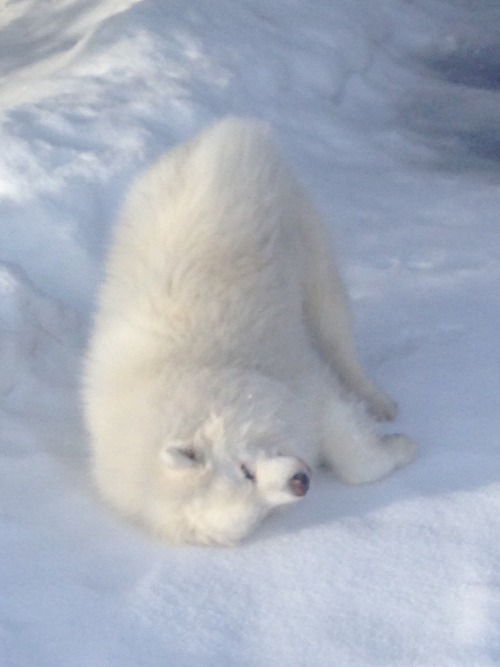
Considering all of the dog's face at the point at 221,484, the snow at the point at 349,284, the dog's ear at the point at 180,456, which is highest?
the dog's ear at the point at 180,456

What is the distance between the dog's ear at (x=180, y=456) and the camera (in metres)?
3.42

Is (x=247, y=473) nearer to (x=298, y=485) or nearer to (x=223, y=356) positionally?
(x=298, y=485)

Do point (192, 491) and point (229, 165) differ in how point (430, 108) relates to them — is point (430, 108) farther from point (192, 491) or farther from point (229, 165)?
point (192, 491)

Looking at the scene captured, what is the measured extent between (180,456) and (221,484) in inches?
6.2

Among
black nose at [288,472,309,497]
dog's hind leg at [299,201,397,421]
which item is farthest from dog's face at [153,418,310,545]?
dog's hind leg at [299,201,397,421]

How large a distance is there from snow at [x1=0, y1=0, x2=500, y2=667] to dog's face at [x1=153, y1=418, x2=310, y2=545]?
0.08m

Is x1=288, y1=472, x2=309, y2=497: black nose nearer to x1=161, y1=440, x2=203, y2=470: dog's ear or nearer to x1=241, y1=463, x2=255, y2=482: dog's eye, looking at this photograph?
x1=241, y1=463, x2=255, y2=482: dog's eye

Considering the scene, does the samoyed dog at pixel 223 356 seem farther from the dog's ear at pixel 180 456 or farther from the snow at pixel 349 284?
the snow at pixel 349 284

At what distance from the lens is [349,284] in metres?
5.44

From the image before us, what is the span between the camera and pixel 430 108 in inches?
311

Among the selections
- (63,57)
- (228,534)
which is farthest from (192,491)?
(63,57)

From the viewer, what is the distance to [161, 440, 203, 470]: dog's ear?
3.42 meters

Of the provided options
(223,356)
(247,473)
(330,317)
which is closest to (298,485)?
(247,473)

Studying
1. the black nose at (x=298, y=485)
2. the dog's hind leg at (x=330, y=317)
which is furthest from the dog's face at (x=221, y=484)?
the dog's hind leg at (x=330, y=317)
